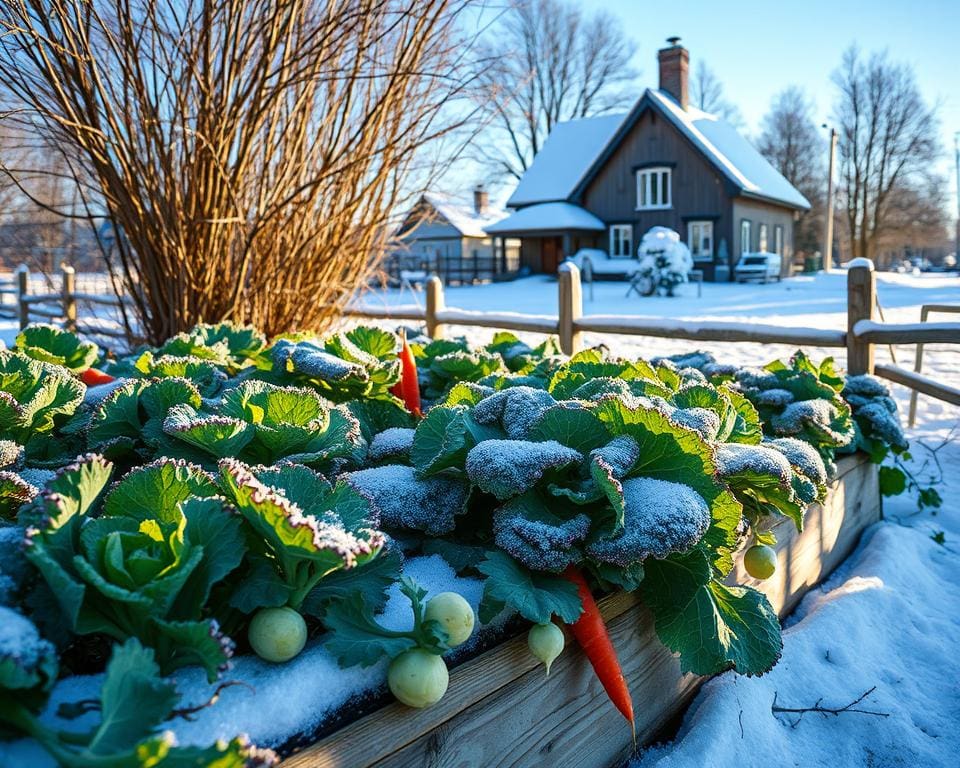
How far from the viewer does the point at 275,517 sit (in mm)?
856

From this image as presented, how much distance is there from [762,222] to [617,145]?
5552 mm

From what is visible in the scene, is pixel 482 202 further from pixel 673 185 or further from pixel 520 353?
pixel 520 353

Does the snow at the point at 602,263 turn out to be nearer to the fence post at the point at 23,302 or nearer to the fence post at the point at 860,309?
the fence post at the point at 23,302

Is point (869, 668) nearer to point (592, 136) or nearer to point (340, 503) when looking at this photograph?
point (340, 503)

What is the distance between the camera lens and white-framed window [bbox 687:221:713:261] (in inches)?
887

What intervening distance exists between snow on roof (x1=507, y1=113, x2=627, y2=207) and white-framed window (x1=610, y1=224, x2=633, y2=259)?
199cm

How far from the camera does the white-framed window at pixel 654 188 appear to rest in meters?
22.8

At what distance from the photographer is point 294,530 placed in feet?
2.79

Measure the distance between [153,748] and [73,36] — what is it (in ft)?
7.24

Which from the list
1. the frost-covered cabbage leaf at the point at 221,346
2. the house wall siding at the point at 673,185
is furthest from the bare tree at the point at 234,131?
the house wall siding at the point at 673,185

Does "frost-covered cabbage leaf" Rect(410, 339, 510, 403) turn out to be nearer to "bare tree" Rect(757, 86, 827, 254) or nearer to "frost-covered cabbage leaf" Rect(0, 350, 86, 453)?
"frost-covered cabbage leaf" Rect(0, 350, 86, 453)

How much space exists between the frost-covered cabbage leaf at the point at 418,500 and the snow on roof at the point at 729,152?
2177 centimetres

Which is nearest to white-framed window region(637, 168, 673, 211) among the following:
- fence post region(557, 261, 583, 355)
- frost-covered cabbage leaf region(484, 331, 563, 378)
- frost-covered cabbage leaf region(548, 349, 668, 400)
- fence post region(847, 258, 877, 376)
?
fence post region(557, 261, 583, 355)

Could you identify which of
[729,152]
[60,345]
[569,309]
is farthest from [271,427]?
[729,152]
